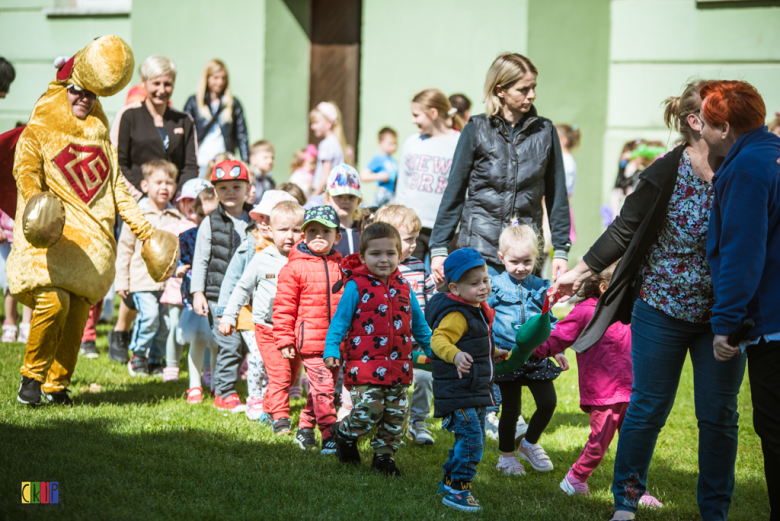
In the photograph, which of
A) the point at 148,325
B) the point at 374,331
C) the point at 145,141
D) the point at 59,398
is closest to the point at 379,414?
the point at 374,331

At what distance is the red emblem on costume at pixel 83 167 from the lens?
538 cm

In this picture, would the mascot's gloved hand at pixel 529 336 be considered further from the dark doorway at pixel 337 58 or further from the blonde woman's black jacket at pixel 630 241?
the dark doorway at pixel 337 58

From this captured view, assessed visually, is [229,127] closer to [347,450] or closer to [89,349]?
[89,349]

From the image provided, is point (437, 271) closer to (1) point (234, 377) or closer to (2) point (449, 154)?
(2) point (449, 154)

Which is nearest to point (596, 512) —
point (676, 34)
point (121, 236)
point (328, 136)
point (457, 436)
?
point (457, 436)

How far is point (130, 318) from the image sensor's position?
7758 millimetres

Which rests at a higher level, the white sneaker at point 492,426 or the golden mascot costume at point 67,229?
the golden mascot costume at point 67,229

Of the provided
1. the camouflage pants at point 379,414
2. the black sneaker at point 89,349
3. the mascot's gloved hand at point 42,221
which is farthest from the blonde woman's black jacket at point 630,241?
the black sneaker at point 89,349

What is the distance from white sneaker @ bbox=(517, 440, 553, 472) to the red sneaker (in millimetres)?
2248

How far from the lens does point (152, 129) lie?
7.66m

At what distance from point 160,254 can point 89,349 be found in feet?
9.53

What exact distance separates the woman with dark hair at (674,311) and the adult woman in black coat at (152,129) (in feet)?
17.0

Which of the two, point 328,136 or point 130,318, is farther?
point 328,136

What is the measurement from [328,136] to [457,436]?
236 inches
